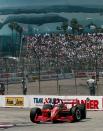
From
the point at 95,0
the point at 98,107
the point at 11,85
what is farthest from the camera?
the point at 95,0

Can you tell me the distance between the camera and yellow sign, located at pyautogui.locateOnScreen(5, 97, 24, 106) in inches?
1140

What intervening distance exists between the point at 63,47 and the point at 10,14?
41637 mm

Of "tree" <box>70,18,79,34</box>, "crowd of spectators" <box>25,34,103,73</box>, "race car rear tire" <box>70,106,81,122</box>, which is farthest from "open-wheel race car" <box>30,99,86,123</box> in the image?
"tree" <box>70,18,79,34</box>

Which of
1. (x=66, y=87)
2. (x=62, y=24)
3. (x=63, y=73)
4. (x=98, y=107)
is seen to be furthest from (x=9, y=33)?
(x=98, y=107)

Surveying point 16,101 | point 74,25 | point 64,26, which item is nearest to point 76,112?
point 16,101

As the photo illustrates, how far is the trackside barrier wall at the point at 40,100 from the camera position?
2619cm

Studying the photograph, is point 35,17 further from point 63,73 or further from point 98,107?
point 98,107

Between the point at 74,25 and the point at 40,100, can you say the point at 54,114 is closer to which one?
the point at 40,100

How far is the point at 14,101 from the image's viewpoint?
29.3 m

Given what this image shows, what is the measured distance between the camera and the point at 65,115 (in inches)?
776

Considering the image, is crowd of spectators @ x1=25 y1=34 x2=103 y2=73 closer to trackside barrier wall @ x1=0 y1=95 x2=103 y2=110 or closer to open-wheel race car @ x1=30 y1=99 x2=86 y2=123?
trackside barrier wall @ x1=0 y1=95 x2=103 y2=110

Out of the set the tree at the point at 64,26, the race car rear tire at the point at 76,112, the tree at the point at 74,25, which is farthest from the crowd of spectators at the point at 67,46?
the race car rear tire at the point at 76,112

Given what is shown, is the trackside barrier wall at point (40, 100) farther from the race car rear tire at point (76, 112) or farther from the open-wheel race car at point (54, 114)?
the open-wheel race car at point (54, 114)

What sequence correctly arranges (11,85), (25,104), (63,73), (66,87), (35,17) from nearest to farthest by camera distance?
(25,104) → (66,87) → (11,85) → (63,73) → (35,17)
